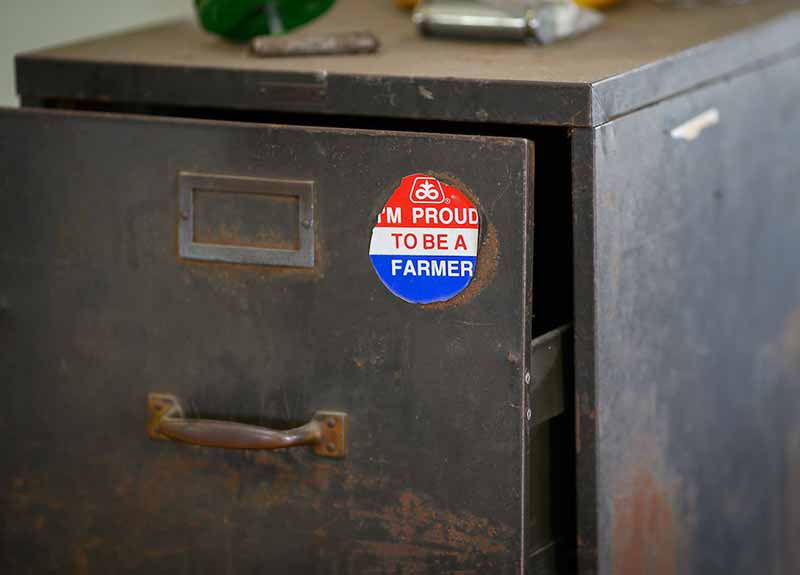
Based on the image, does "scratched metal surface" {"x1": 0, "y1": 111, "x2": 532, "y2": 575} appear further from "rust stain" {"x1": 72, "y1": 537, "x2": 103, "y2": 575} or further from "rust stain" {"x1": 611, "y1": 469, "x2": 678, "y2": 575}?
"rust stain" {"x1": 611, "y1": 469, "x2": 678, "y2": 575}

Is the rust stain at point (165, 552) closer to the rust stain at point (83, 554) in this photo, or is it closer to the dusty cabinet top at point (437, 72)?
the rust stain at point (83, 554)

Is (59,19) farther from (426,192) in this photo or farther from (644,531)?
(644,531)

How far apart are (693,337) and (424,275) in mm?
324

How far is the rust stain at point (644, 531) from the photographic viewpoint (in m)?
1.14

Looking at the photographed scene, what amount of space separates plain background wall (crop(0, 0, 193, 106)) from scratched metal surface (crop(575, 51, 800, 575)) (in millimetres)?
881

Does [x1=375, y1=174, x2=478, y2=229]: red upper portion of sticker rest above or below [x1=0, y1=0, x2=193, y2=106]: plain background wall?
below

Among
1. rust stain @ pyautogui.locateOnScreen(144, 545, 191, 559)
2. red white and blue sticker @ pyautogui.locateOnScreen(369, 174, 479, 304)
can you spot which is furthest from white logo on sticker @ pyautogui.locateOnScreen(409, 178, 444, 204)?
rust stain @ pyautogui.locateOnScreen(144, 545, 191, 559)

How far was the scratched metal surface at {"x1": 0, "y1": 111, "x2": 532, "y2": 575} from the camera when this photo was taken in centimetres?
103

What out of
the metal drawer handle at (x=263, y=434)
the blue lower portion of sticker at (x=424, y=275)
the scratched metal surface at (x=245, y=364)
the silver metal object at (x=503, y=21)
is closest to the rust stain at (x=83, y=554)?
the scratched metal surface at (x=245, y=364)

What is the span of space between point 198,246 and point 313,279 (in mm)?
101

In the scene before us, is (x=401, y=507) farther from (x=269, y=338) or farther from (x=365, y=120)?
(x=365, y=120)

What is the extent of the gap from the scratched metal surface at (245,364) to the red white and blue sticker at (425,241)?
0.01m

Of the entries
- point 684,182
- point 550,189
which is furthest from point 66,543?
point 684,182

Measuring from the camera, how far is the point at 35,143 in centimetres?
111
